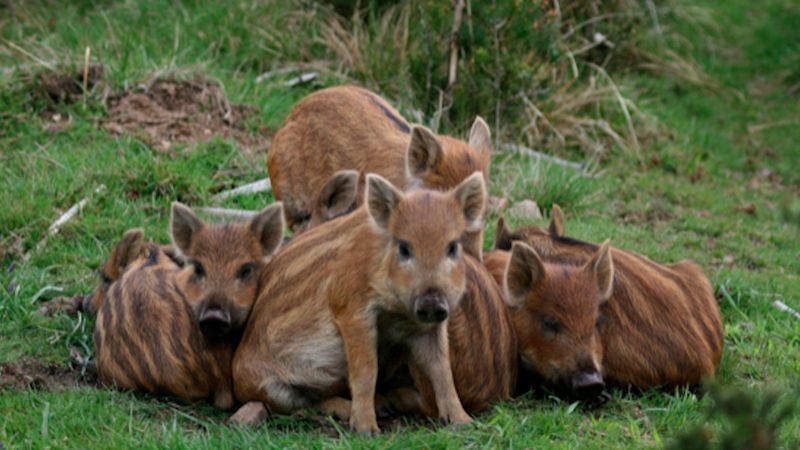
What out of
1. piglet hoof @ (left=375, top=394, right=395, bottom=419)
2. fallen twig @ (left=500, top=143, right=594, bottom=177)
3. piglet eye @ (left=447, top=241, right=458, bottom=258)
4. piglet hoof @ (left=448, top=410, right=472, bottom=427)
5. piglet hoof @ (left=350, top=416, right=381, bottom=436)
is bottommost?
fallen twig @ (left=500, top=143, right=594, bottom=177)

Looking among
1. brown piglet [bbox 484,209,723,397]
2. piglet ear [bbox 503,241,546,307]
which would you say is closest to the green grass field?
brown piglet [bbox 484,209,723,397]

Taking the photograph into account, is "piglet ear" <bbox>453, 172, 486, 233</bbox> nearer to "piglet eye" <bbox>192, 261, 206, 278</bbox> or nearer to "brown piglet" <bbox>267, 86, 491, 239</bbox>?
"piglet eye" <bbox>192, 261, 206, 278</bbox>

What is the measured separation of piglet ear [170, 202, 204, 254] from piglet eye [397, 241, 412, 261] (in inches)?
52.9

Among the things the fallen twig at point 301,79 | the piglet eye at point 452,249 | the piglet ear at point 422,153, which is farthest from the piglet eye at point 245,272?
the fallen twig at point 301,79

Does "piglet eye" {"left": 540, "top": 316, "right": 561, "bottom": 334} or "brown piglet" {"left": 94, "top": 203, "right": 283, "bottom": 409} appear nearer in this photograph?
"brown piglet" {"left": 94, "top": 203, "right": 283, "bottom": 409}

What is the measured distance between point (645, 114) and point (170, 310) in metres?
7.48

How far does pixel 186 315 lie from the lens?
5.80m

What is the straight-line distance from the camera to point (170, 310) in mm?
5793

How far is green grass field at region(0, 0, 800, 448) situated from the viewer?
5.37m

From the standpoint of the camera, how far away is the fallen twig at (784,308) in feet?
24.1

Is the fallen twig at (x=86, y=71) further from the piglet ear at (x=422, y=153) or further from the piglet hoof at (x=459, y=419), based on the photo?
the piglet hoof at (x=459, y=419)

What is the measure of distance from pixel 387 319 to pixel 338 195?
186 centimetres

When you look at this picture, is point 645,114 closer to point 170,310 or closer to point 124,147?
point 124,147

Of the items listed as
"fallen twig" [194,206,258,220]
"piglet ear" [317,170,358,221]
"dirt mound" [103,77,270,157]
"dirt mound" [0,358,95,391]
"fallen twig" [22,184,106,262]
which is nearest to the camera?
"dirt mound" [0,358,95,391]
